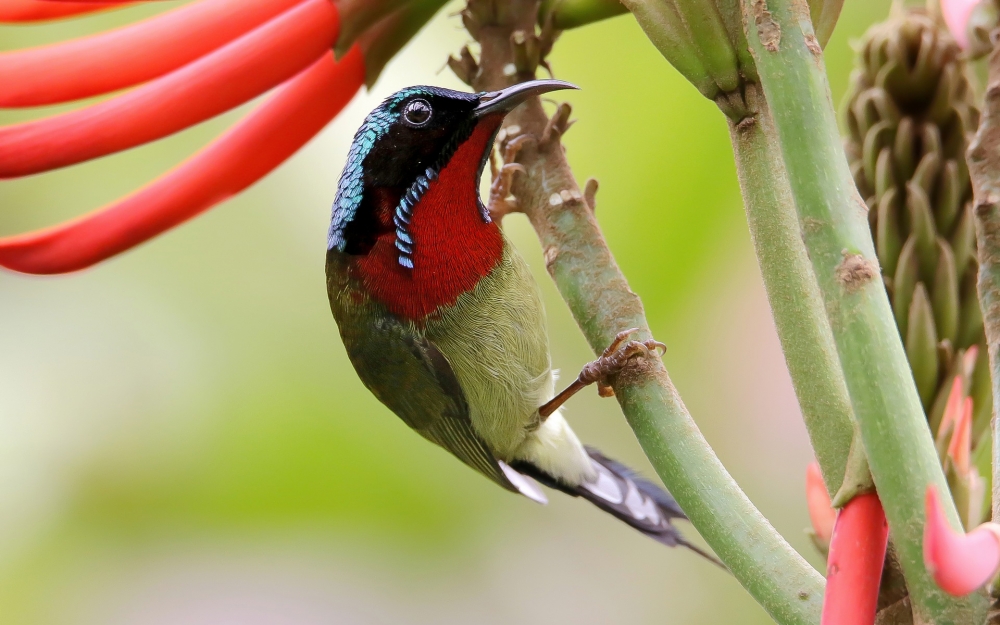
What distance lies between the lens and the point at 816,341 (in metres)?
0.71

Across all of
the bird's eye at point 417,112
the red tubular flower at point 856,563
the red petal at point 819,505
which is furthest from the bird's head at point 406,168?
the red tubular flower at point 856,563

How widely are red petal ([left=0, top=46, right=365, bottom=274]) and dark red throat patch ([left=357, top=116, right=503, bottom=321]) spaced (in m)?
0.40

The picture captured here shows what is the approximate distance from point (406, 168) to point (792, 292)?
94cm

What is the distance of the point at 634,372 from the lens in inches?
31.4

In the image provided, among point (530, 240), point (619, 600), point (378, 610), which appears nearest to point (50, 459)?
point (378, 610)

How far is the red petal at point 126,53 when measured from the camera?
89cm

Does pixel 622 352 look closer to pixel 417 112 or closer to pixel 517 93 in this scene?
pixel 517 93

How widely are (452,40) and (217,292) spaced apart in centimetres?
75

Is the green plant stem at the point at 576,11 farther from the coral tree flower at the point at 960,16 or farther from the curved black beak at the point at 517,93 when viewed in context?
the coral tree flower at the point at 960,16

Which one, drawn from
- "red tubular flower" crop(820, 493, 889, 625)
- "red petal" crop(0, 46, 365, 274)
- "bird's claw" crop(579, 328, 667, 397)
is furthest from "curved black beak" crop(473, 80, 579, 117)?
"red tubular flower" crop(820, 493, 889, 625)

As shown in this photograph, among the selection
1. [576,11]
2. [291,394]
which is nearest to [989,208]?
[576,11]

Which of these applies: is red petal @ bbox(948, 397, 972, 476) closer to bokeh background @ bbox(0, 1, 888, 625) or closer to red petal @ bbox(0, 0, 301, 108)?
red petal @ bbox(0, 0, 301, 108)

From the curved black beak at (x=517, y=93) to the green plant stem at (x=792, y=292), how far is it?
1.17ft

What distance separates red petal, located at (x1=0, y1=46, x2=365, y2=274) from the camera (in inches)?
35.2
